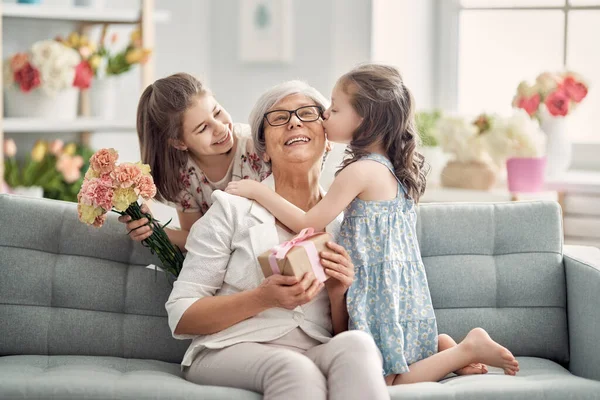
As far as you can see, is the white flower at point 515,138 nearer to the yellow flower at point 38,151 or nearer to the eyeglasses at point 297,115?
the eyeglasses at point 297,115

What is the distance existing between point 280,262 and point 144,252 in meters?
0.66

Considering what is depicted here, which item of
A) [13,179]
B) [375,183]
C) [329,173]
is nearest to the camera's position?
[375,183]

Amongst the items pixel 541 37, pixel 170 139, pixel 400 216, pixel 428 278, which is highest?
pixel 541 37

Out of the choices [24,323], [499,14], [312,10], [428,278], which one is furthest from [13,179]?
[499,14]

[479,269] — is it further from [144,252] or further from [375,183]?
[144,252]

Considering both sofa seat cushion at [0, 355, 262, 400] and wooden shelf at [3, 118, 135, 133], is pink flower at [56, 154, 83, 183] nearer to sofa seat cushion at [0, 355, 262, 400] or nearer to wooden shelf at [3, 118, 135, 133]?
wooden shelf at [3, 118, 135, 133]

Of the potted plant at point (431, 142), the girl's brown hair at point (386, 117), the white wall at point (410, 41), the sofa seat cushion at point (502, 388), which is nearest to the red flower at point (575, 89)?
the potted plant at point (431, 142)

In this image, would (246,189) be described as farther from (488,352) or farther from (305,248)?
(488,352)

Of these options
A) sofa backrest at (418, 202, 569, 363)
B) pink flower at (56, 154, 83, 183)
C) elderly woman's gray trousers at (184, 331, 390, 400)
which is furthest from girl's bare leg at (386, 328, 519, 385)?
pink flower at (56, 154, 83, 183)

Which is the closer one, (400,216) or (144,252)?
(400,216)

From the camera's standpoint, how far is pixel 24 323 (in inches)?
107

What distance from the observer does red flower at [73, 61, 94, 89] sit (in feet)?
13.5

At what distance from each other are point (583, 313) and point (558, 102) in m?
1.56

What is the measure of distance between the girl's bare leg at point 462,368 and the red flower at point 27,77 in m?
2.23
